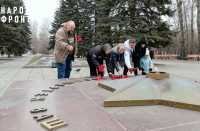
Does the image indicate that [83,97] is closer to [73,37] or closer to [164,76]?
[164,76]

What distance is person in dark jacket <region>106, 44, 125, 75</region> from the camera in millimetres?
8575

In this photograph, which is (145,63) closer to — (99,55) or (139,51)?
(139,51)

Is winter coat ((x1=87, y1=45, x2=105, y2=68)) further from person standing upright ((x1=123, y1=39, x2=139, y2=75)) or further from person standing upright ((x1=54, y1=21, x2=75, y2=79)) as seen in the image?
person standing upright ((x1=123, y1=39, x2=139, y2=75))

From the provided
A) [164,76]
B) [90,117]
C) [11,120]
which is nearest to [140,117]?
[90,117]

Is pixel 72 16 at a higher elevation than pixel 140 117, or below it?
higher

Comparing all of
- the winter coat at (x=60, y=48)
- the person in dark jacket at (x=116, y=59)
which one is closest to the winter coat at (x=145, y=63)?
the person in dark jacket at (x=116, y=59)

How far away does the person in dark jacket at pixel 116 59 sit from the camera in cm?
857

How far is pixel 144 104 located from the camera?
4.35 meters

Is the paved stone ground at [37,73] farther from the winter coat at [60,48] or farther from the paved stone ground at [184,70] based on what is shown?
the winter coat at [60,48]

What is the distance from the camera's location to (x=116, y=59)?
9.18m

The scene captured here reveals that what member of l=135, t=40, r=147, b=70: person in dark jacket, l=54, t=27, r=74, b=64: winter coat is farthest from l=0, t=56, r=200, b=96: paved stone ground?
l=135, t=40, r=147, b=70: person in dark jacket

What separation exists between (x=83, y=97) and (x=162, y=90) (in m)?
1.09

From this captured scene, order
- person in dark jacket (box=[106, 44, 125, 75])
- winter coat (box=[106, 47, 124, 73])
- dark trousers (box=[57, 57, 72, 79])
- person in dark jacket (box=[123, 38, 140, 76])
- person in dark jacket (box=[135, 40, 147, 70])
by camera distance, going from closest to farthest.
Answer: dark trousers (box=[57, 57, 72, 79]) < person in dark jacket (box=[123, 38, 140, 76]) < person in dark jacket (box=[106, 44, 125, 75]) < winter coat (box=[106, 47, 124, 73]) < person in dark jacket (box=[135, 40, 147, 70])

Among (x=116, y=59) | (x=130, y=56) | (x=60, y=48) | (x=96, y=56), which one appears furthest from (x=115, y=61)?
(x=60, y=48)
